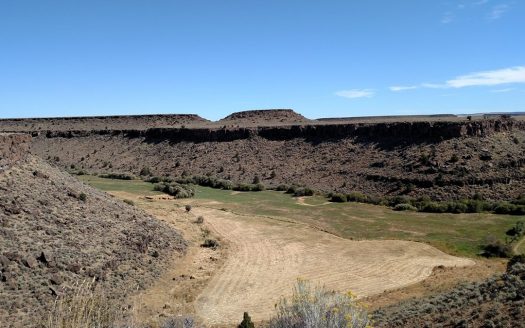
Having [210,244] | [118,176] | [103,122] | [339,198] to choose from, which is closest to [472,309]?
[210,244]

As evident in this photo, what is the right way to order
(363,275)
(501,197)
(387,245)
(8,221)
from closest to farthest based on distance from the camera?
(8,221), (363,275), (387,245), (501,197)

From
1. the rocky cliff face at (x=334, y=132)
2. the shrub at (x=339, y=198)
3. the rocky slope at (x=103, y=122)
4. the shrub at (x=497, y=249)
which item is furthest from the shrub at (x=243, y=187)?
the rocky slope at (x=103, y=122)

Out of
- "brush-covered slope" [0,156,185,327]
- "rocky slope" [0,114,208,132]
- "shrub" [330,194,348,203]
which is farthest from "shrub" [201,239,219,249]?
"rocky slope" [0,114,208,132]

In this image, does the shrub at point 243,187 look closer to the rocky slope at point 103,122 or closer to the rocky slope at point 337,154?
the rocky slope at point 337,154

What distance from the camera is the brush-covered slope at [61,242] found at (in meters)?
20.5

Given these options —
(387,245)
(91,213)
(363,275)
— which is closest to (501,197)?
(387,245)

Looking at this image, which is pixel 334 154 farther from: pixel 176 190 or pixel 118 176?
pixel 118 176

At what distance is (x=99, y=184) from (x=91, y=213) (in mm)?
31811

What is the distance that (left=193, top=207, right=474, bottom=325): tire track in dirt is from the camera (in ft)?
81.3

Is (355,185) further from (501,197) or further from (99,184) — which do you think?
(99,184)

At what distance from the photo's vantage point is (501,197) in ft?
160

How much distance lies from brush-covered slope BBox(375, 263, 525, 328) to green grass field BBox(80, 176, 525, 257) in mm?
15394

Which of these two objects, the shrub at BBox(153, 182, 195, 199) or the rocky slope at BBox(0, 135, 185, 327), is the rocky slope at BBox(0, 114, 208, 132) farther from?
the rocky slope at BBox(0, 135, 185, 327)

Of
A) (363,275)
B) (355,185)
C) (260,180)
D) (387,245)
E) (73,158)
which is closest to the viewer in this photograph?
(363,275)
